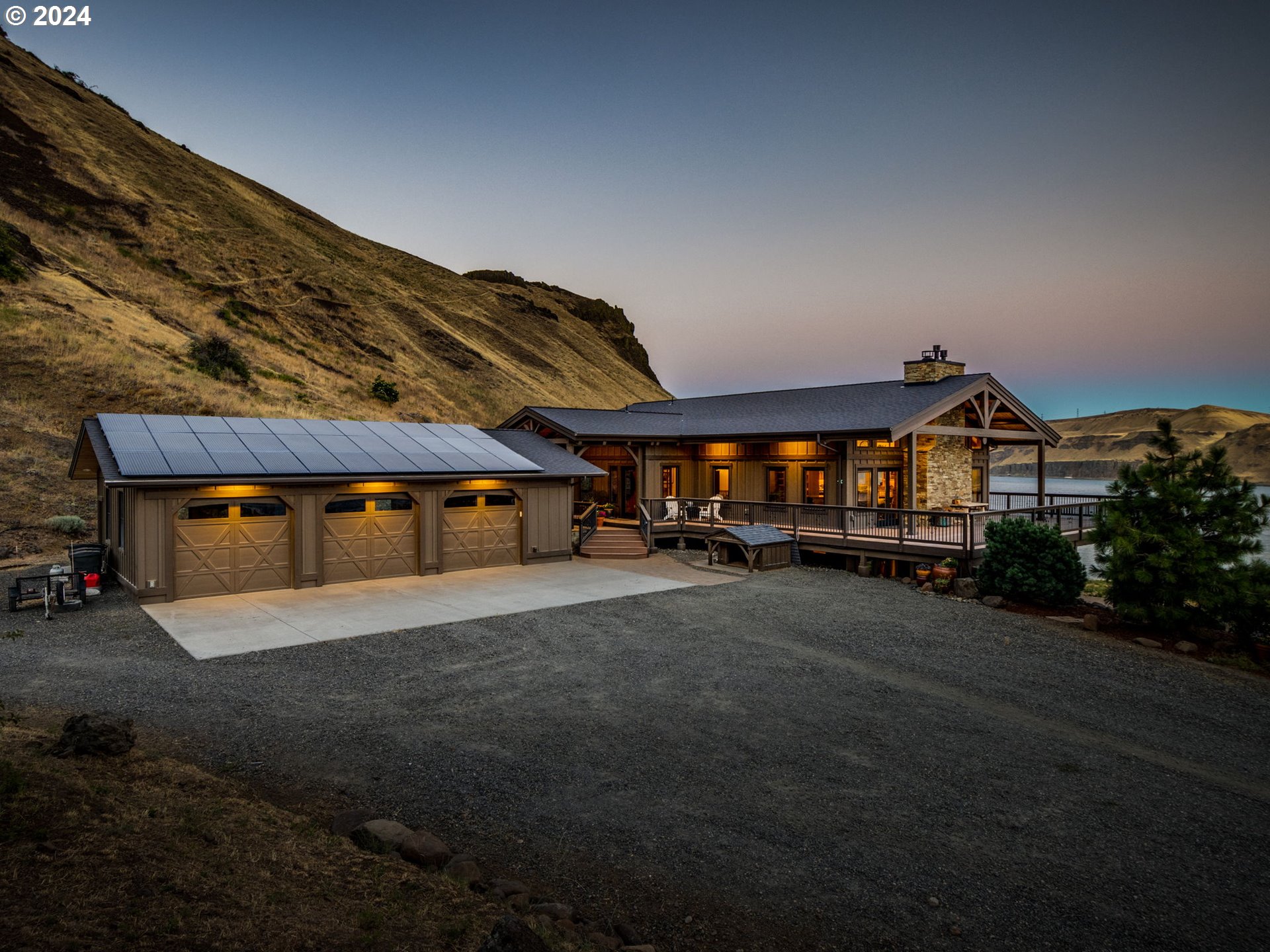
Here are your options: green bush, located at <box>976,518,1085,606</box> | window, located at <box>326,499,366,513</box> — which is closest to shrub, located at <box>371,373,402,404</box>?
window, located at <box>326,499,366,513</box>

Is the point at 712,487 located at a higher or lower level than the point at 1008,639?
higher

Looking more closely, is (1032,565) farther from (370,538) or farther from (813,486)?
(370,538)

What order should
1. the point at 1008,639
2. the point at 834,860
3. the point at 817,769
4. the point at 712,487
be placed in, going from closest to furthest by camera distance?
1. the point at 834,860
2. the point at 817,769
3. the point at 1008,639
4. the point at 712,487

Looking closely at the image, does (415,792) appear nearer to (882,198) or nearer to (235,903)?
(235,903)

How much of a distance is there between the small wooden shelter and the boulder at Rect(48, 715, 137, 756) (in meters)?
14.6

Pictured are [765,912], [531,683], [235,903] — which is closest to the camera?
[235,903]

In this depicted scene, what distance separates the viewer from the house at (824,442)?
20.7 m

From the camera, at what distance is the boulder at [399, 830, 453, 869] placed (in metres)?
4.79

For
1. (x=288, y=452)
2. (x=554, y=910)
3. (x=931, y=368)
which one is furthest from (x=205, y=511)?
(x=931, y=368)

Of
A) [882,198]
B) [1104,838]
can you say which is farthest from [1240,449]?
[1104,838]

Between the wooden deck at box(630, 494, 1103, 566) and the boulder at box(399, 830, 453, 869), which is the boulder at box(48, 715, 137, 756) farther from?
the wooden deck at box(630, 494, 1103, 566)

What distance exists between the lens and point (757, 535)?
18.9 metres

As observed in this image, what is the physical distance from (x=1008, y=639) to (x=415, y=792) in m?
10.5

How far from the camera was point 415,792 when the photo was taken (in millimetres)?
6074
